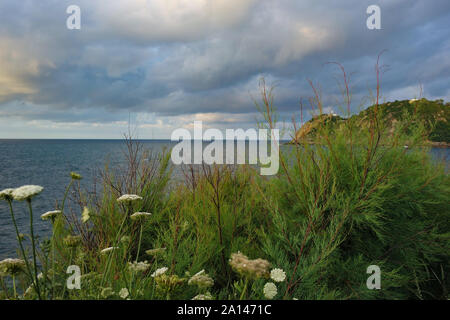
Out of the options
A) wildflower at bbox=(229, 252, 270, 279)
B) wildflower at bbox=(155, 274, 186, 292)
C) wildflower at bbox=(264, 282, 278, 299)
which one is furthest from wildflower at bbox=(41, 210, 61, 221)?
wildflower at bbox=(264, 282, 278, 299)

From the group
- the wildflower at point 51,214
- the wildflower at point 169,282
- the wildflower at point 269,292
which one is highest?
the wildflower at point 51,214

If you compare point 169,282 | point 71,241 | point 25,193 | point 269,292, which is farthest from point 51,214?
point 269,292

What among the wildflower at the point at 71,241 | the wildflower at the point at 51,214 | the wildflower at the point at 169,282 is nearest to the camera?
the wildflower at the point at 169,282

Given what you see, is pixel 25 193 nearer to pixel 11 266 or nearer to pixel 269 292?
pixel 11 266

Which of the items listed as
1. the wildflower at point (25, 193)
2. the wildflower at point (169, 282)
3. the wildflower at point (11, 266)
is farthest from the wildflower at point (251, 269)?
the wildflower at point (11, 266)

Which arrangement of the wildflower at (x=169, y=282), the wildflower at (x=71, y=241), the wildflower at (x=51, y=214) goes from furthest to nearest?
1. the wildflower at (x=71, y=241)
2. the wildflower at (x=51, y=214)
3. the wildflower at (x=169, y=282)

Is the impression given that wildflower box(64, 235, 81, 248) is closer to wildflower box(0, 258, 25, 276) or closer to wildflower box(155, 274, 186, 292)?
wildflower box(0, 258, 25, 276)

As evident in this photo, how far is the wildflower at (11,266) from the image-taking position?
1798 millimetres

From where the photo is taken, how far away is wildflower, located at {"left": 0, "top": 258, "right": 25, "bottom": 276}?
1798mm

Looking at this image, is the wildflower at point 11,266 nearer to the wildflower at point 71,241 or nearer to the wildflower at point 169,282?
the wildflower at point 71,241

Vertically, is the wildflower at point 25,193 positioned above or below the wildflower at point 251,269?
above

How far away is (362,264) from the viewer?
282 centimetres
